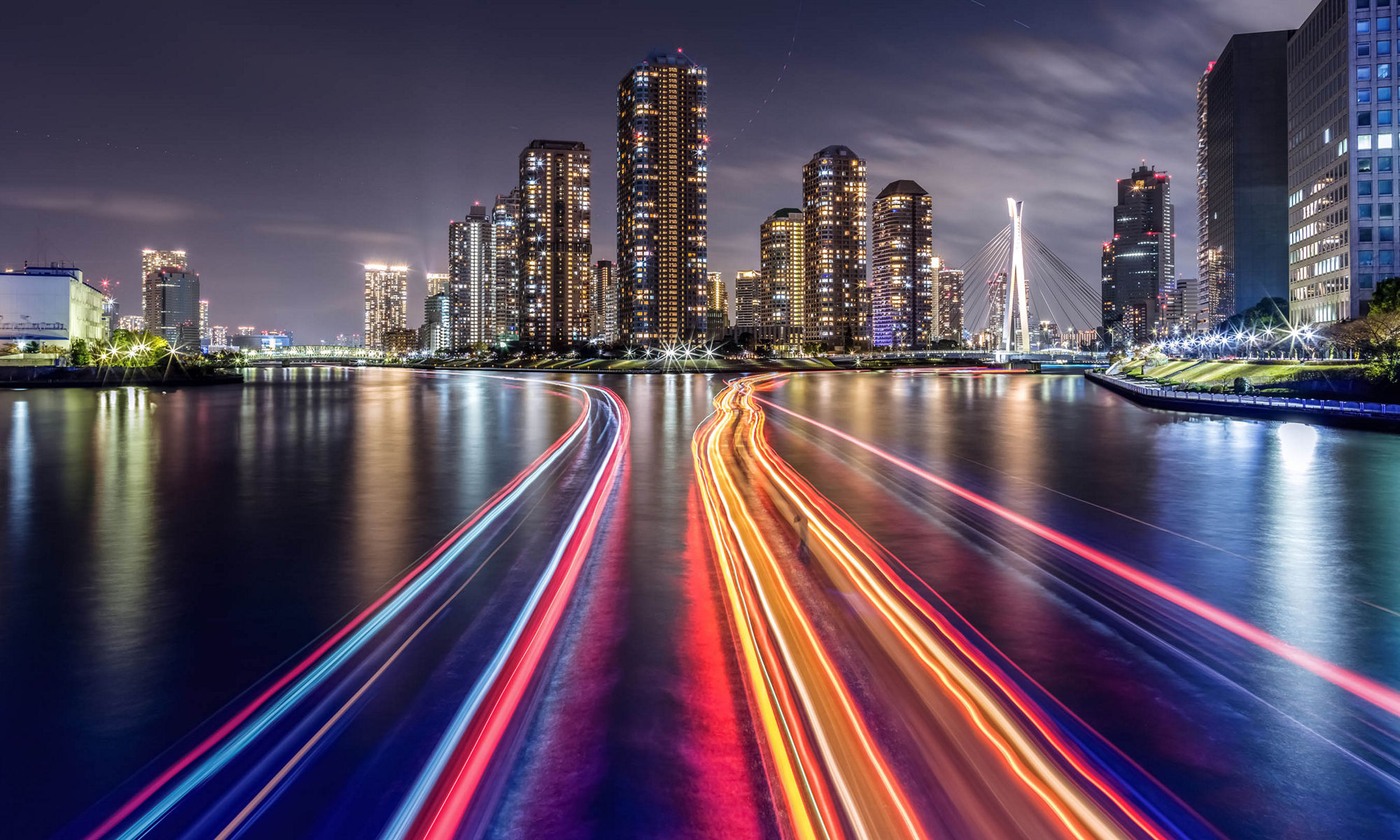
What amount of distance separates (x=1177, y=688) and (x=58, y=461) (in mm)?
24091

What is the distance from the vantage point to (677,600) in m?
8.42

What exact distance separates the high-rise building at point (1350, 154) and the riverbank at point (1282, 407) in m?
55.0

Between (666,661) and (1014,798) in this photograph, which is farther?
(666,661)

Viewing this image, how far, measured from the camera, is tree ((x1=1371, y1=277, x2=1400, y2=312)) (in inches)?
2234

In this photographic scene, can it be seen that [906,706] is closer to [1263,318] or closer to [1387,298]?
[1387,298]

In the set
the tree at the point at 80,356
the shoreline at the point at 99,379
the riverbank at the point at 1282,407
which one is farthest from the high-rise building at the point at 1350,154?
the tree at the point at 80,356

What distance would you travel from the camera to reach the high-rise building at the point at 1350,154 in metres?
80.8

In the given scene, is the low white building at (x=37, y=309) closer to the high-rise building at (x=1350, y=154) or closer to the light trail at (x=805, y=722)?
the light trail at (x=805, y=722)

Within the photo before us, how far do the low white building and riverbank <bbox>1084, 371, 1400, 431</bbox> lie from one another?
122m

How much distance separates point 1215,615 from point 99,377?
293 ft

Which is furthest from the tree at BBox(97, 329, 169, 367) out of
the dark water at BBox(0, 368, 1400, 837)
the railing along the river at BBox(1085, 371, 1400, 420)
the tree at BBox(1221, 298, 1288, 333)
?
the tree at BBox(1221, 298, 1288, 333)

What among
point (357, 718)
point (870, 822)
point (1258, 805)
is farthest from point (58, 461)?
point (1258, 805)

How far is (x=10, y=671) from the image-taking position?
6.57 metres

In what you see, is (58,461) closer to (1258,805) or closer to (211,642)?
(211,642)
